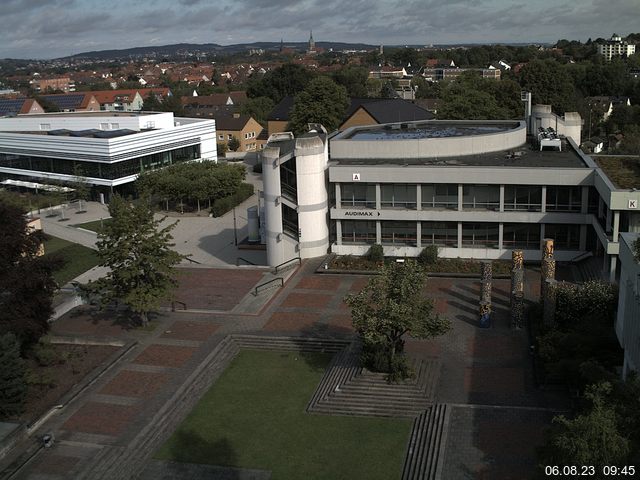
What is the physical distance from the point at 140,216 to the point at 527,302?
18411 mm

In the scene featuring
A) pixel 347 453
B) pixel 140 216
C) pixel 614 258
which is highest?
pixel 140 216

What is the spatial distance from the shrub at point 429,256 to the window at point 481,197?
10.1 ft

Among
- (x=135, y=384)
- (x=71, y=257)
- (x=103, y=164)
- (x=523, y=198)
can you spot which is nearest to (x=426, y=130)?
(x=523, y=198)

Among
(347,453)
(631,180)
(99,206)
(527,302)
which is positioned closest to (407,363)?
(347,453)

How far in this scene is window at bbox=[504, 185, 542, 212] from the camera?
38281 millimetres

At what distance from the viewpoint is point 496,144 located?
44.9m

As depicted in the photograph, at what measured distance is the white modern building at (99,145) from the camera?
65.9 m

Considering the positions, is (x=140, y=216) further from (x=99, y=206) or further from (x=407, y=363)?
(x=99, y=206)

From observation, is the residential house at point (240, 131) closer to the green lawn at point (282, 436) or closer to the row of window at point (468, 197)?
the row of window at point (468, 197)

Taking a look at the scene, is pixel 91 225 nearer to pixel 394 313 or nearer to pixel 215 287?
pixel 215 287

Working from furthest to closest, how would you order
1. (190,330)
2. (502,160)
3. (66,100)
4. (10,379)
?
(66,100) < (502,160) < (190,330) < (10,379)

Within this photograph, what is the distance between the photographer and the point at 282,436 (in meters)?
22.6

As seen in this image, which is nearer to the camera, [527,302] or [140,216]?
[140,216]

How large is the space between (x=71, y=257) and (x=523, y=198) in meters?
29.6
